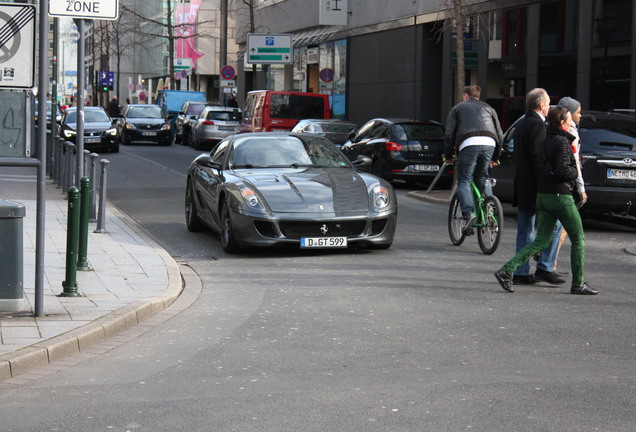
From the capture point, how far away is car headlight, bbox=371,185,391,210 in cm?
1223

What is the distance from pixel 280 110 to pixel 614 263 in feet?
73.8

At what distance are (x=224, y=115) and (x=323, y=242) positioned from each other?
95.9 ft

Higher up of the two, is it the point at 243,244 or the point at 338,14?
the point at 338,14

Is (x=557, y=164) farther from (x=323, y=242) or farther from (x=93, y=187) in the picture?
(x=93, y=187)

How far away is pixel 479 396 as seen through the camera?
5.88 m

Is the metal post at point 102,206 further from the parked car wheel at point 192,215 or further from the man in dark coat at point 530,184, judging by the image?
the man in dark coat at point 530,184

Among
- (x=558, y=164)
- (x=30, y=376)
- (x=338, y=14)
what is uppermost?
(x=338, y=14)

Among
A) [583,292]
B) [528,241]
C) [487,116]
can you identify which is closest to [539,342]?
[583,292]

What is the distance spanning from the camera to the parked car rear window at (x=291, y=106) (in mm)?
33500

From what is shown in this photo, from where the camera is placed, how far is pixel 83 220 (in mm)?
10008

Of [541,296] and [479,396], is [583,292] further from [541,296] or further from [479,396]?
[479,396]

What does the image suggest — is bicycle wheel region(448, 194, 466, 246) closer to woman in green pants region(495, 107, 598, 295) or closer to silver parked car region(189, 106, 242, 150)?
woman in green pants region(495, 107, 598, 295)

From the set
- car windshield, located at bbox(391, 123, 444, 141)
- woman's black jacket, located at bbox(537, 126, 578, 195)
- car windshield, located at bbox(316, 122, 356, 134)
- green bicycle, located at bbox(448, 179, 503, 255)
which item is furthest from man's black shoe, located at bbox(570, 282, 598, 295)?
car windshield, located at bbox(316, 122, 356, 134)

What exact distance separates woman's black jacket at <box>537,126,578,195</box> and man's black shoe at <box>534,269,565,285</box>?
0.97 m
